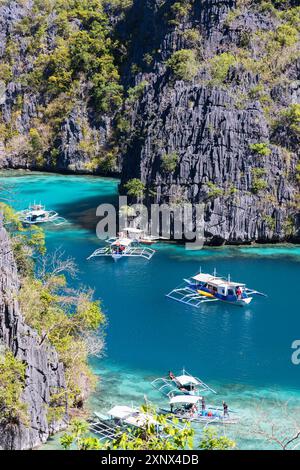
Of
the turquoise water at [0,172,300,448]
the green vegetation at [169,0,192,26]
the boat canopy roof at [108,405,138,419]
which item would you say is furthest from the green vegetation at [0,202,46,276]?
the green vegetation at [169,0,192,26]

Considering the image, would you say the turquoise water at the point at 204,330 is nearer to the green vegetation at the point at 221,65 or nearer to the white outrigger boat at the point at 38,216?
the white outrigger boat at the point at 38,216

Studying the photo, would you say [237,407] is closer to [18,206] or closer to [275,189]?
[275,189]

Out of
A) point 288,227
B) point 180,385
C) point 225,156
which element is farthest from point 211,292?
point 225,156

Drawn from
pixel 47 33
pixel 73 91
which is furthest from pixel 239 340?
pixel 47 33

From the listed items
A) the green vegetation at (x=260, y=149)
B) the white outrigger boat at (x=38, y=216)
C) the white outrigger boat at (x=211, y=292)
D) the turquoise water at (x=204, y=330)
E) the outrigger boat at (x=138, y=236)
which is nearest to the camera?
the turquoise water at (x=204, y=330)

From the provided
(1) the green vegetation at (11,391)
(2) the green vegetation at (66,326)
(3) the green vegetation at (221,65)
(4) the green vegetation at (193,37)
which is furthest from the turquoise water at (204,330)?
(4) the green vegetation at (193,37)

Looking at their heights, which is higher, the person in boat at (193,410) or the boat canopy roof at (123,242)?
the boat canopy roof at (123,242)

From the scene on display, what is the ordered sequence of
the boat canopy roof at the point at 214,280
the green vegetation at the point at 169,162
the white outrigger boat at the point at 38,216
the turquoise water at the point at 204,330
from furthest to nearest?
the white outrigger boat at the point at 38,216
the green vegetation at the point at 169,162
the boat canopy roof at the point at 214,280
the turquoise water at the point at 204,330
